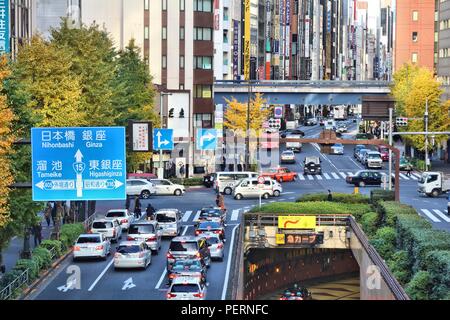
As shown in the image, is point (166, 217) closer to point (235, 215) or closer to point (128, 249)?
point (128, 249)

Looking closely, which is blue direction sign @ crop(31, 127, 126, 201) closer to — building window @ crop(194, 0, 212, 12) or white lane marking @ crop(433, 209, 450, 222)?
white lane marking @ crop(433, 209, 450, 222)

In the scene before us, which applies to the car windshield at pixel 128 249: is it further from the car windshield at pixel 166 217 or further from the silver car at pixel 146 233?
the car windshield at pixel 166 217

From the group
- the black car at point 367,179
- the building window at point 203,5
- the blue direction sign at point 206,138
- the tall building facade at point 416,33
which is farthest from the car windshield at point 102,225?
the tall building facade at point 416,33

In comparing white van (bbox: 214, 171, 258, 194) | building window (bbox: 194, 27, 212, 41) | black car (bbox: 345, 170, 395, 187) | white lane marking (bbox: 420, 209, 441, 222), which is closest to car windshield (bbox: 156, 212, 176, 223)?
white lane marking (bbox: 420, 209, 441, 222)

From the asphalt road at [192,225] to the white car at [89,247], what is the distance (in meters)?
0.38

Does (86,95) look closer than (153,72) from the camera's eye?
Yes

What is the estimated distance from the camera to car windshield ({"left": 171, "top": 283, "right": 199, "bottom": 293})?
32.1 metres

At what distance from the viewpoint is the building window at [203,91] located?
316 feet

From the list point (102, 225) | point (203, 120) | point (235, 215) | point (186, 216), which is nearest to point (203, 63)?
point (203, 120)

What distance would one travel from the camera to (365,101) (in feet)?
174

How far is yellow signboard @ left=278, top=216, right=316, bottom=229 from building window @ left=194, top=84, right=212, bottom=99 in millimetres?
39514

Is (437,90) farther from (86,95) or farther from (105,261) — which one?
(105,261)
